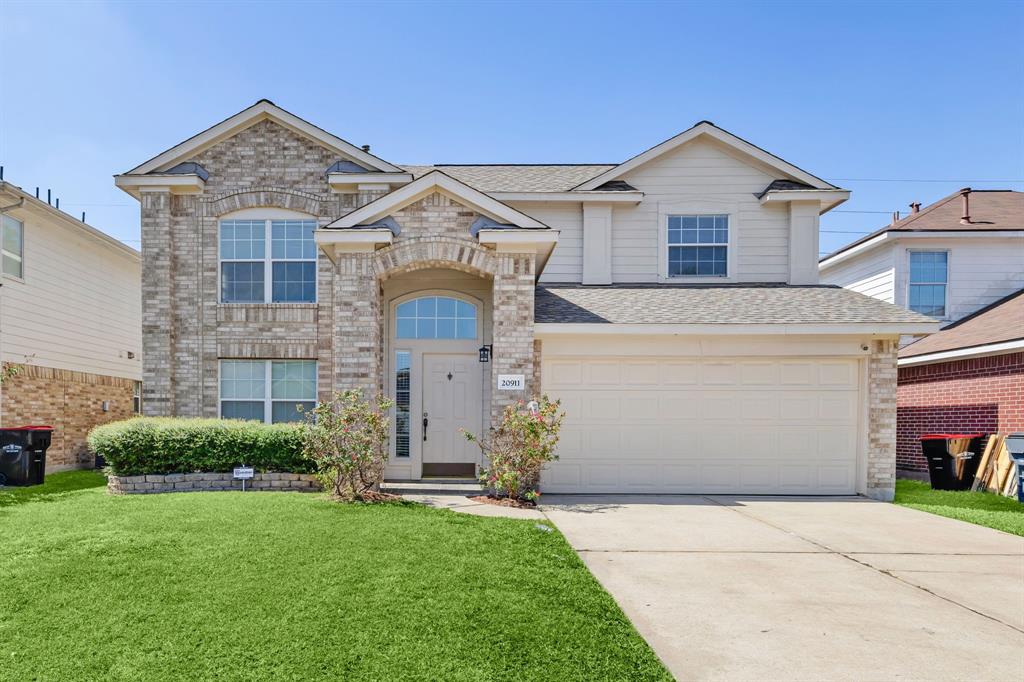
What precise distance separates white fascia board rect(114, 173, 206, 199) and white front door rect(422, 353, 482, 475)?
6.00 meters

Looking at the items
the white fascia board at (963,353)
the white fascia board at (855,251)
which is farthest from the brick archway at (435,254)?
the white fascia board at (855,251)

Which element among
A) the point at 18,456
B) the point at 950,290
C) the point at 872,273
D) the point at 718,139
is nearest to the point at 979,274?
the point at 950,290

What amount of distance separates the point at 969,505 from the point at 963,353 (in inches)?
143

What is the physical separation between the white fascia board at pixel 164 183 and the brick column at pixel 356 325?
4.72m

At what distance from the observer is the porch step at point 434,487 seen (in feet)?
33.9

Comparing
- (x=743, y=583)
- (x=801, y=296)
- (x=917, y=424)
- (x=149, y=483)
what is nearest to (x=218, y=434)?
(x=149, y=483)

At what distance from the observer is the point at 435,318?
39.1 feet

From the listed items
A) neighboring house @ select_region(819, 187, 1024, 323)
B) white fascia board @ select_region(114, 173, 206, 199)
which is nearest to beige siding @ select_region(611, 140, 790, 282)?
neighboring house @ select_region(819, 187, 1024, 323)

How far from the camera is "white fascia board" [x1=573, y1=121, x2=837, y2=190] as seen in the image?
13.2 meters

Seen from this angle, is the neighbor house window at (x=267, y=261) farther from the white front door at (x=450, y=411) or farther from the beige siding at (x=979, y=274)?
the beige siding at (x=979, y=274)

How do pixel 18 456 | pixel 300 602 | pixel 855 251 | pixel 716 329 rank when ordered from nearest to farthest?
pixel 300 602, pixel 716 329, pixel 18 456, pixel 855 251

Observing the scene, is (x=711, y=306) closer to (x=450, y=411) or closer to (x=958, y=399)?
(x=450, y=411)

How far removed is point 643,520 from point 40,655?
651 cm

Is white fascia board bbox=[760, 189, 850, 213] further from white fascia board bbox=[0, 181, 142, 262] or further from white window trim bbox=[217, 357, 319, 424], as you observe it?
white fascia board bbox=[0, 181, 142, 262]
